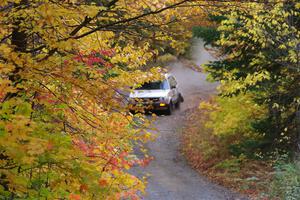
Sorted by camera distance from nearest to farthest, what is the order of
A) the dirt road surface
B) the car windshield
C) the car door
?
the dirt road surface → the car windshield → the car door

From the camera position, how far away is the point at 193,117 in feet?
78.2

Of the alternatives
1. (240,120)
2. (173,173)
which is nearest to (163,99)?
(173,173)

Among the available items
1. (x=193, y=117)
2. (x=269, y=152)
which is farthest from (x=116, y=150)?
(x=193, y=117)

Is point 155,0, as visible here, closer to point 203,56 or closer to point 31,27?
point 31,27

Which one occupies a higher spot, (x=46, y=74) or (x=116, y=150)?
(x=46, y=74)

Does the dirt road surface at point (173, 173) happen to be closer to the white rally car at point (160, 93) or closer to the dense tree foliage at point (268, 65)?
the white rally car at point (160, 93)

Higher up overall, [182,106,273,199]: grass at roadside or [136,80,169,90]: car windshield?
[136,80,169,90]: car windshield

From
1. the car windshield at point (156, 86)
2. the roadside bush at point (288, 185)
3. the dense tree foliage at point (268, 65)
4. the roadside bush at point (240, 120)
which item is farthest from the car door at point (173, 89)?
the roadside bush at point (288, 185)

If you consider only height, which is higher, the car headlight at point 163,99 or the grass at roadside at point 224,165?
the car headlight at point 163,99

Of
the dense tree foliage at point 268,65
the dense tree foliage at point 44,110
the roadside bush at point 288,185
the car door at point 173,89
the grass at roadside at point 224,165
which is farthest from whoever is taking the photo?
the car door at point 173,89

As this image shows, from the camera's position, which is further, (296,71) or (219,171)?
(219,171)

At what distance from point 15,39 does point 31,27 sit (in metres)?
0.68

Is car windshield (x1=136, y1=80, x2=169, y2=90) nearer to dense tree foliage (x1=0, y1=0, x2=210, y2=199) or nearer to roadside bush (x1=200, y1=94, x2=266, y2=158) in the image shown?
roadside bush (x1=200, y1=94, x2=266, y2=158)

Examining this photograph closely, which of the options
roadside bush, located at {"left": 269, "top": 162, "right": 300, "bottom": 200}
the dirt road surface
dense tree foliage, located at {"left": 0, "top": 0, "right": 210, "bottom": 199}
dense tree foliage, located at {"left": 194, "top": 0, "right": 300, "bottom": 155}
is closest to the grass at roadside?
the dirt road surface
